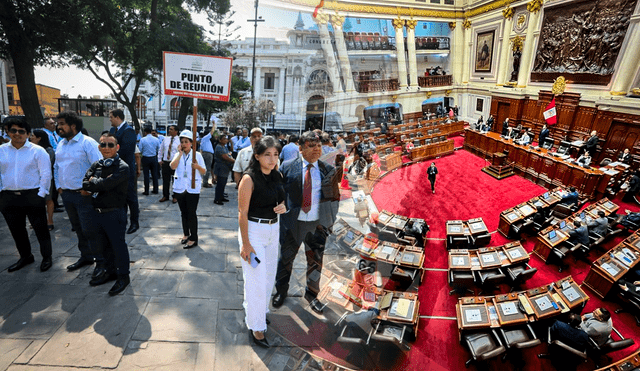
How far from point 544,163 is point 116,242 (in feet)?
20.9

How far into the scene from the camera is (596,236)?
17.7 ft

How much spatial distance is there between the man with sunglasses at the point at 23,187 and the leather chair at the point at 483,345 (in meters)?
4.83

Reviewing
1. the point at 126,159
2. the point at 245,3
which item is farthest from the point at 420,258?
the point at 126,159

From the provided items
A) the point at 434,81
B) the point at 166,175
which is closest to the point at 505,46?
the point at 434,81

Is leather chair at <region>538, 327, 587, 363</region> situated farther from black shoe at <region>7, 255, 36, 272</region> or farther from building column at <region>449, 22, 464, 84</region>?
black shoe at <region>7, 255, 36, 272</region>

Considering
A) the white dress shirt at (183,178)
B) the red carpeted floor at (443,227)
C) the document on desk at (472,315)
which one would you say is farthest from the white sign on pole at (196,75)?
the document on desk at (472,315)

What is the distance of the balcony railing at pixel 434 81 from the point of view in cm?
231

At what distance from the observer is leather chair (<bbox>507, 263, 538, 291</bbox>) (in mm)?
4219

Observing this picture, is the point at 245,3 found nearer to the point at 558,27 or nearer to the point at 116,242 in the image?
the point at 116,242

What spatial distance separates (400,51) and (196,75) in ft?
9.17

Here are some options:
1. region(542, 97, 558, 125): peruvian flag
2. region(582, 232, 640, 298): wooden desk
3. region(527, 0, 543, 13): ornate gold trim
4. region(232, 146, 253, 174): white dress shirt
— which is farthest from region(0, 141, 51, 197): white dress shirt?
region(582, 232, 640, 298): wooden desk

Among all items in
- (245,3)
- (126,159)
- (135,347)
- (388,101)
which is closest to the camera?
(245,3)

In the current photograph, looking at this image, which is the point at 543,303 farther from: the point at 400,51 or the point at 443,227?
the point at 400,51

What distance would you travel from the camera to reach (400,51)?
81.7 inches
